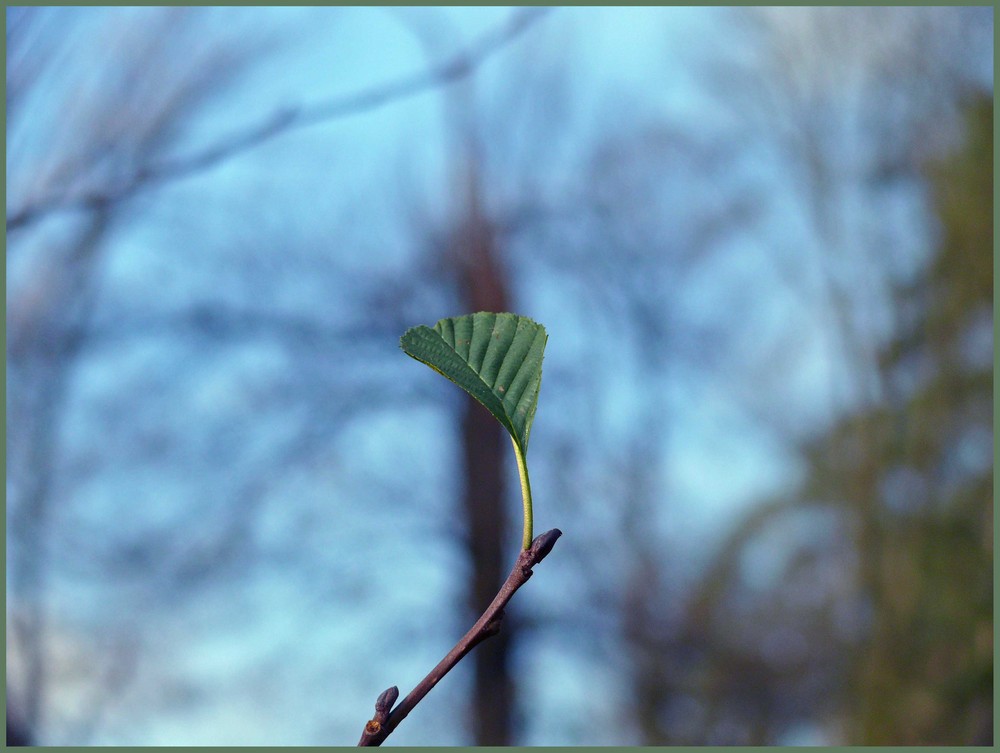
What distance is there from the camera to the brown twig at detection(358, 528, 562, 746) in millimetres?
179

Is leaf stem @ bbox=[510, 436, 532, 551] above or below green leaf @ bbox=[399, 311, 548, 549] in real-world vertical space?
below

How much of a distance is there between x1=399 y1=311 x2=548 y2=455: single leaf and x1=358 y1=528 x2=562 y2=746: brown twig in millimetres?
Result: 25

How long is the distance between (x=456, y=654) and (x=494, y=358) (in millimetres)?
78

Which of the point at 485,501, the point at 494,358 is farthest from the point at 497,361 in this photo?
the point at 485,501

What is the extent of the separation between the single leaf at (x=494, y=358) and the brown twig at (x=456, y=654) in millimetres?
25

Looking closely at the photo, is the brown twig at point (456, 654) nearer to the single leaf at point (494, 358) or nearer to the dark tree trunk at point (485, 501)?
the single leaf at point (494, 358)

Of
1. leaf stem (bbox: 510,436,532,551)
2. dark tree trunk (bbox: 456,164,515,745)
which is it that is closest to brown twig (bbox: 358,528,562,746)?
leaf stem (bbox: 510,436,532,551)

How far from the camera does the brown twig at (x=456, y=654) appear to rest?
179 millimetres

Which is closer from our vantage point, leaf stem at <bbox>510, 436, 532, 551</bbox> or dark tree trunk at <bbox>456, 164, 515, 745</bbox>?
leaf stem at <bbox>510, 436, 532, 551</bbox>

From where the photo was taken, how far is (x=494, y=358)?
0.74 feet

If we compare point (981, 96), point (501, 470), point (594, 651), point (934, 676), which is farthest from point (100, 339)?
point (981, 96)

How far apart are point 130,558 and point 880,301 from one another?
272 centimetres

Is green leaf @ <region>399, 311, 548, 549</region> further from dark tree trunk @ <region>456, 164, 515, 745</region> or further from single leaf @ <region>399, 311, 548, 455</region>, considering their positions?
dark tree trunk @ <region>456, 164, 515, 745</region>

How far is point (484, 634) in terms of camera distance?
20cm
